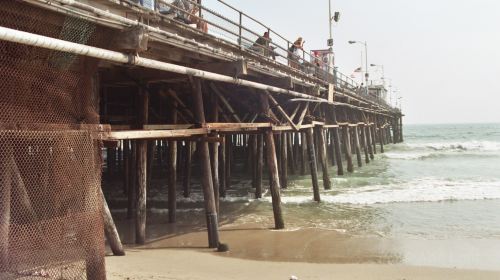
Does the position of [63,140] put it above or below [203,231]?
above

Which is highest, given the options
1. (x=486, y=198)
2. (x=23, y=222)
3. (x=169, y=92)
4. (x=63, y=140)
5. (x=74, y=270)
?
(x=169, y=92)

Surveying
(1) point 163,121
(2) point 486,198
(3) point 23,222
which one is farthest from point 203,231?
(2) point 486,198

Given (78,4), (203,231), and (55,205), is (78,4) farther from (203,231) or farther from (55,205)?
(203,231)

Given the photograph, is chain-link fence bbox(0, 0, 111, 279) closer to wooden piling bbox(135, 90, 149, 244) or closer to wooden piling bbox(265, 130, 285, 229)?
wooden piling bbox(135, 90, 149, 244)

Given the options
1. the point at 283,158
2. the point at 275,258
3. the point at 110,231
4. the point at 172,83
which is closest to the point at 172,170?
the point at 172,83

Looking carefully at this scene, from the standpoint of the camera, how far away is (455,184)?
1761 cm

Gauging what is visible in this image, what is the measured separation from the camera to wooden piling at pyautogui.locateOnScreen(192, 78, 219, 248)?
7332mm

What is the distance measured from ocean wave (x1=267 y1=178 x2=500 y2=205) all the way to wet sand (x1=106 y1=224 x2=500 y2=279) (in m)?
4.52

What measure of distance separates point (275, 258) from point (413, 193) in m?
9.42

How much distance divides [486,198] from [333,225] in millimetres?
Result: 7011

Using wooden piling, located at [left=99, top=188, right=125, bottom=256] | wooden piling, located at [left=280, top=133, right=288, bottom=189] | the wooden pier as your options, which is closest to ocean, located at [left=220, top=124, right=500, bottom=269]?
wooden piling, located at [left=280, top=133, right=288, bottom=189]

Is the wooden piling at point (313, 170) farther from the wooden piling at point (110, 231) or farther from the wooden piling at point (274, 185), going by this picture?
the wooden piling at point (110, 231)

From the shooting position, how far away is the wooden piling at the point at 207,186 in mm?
7332

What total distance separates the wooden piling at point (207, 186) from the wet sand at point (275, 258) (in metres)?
0.31
